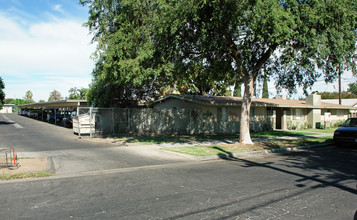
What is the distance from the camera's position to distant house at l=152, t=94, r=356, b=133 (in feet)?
74.5

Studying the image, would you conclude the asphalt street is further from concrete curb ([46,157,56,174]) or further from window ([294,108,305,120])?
window ([294,108,305,120])

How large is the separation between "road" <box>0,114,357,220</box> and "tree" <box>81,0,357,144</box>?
5.61 metres

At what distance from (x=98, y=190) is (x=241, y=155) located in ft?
25.2

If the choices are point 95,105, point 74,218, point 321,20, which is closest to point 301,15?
point 321,20

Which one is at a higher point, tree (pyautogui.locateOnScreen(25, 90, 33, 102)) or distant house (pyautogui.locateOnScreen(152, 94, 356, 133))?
tree (pyautogui.locateOnScreen(25, 90, 33, 102))

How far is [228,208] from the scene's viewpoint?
5168 millimetres

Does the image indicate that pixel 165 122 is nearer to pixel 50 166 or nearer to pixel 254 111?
pixel 254 111

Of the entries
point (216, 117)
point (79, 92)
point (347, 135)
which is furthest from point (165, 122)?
point (79, 92)

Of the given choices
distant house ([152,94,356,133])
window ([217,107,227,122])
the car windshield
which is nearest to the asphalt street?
→ the car windshield

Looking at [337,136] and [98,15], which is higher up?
[98,15]

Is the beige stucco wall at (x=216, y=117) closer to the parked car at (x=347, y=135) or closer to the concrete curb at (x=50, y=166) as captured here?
the parked car at (x=347, y=135)

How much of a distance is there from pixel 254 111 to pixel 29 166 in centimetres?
2067

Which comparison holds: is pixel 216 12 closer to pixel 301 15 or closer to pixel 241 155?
pixel 301 15

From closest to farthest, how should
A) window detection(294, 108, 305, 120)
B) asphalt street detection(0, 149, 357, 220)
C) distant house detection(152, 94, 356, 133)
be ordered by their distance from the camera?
asphalt street detection(0, 149, 357, 220) → distant house detection(152, 94, 356, 133) → window detection(294, 108, 305, 120)
